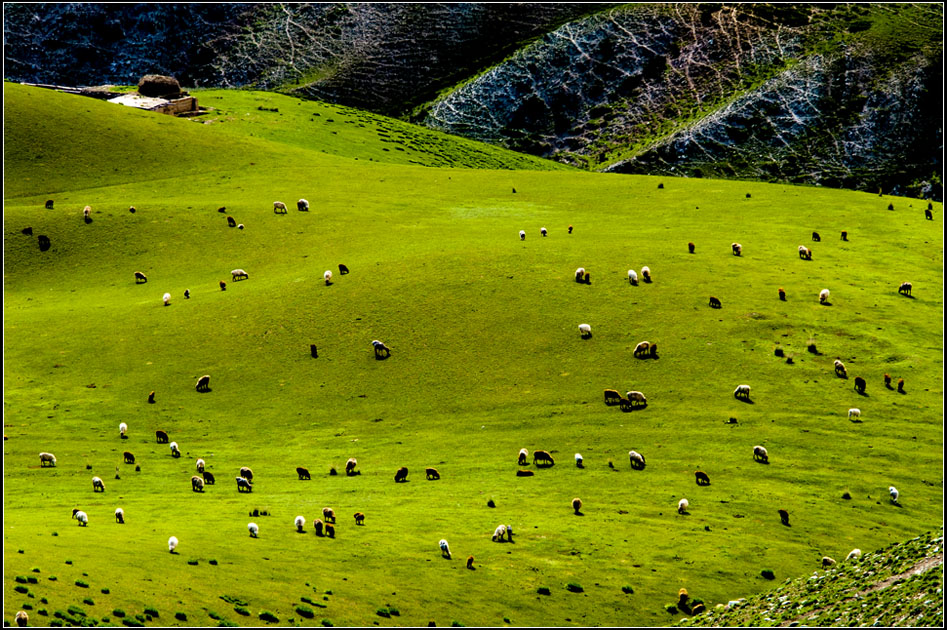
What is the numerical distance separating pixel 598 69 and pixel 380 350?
116 metres

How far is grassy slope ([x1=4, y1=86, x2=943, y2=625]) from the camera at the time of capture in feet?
121

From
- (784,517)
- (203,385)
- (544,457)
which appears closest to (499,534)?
(544,457)

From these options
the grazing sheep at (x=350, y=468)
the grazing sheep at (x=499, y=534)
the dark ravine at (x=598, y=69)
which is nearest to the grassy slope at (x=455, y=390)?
the grazing sheep at (x=499, y=534)

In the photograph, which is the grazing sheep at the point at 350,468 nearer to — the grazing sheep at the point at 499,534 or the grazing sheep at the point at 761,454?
the grazing sheep at the point at 499,534

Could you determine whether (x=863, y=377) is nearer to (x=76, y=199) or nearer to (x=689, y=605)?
(x=689, y=605)

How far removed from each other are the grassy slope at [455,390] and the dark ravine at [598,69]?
153 ft

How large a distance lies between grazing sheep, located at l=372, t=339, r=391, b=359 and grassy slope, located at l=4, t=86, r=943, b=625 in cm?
56

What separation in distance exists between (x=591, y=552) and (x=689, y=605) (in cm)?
485

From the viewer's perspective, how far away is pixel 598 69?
165 metres

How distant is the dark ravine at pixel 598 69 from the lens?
14062cm

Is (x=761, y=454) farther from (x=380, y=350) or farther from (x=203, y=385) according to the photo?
(x=203, y=385)

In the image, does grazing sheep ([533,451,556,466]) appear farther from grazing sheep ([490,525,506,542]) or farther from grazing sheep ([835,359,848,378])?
grazing sheep ([835,359,848,378])

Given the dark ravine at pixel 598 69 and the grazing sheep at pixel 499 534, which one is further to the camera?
the dark ravine at pixel 598 69

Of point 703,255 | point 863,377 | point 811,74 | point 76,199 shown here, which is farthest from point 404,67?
point 863,377
